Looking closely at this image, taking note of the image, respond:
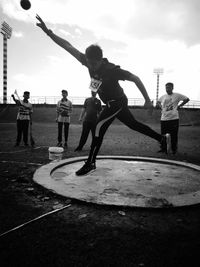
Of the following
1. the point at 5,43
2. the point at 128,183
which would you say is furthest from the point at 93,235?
the point at 5,43

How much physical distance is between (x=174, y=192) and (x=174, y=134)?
4282 mm

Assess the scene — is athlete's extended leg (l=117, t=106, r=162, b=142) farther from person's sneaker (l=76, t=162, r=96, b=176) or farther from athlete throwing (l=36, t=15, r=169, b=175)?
person's sneaker (l=76, t=162, r=96, b=176)

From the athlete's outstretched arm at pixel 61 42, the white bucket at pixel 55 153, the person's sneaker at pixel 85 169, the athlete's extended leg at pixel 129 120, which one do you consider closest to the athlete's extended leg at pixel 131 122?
the athlete's extended leg at pixel 129 120

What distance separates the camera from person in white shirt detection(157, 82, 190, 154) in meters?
7.49

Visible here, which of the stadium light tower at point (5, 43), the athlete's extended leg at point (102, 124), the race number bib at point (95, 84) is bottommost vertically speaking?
the athlete's extended leg at point (102, 124)

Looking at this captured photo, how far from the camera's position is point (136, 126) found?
181 inches

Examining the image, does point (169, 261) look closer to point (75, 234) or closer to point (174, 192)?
point (75, 234)

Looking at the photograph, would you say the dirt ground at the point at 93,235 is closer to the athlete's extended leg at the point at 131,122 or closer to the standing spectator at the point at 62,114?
the athlete's extended leg at the point at 131,122

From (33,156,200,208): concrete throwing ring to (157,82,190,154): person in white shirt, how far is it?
85.0 inches

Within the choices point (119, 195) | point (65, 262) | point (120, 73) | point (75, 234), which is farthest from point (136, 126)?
point (65, 262)

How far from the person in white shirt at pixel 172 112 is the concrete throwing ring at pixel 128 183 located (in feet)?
7.08

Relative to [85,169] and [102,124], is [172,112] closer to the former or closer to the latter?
[102,124]

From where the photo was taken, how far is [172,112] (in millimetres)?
7480

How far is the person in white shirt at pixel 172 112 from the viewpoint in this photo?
295 inches
